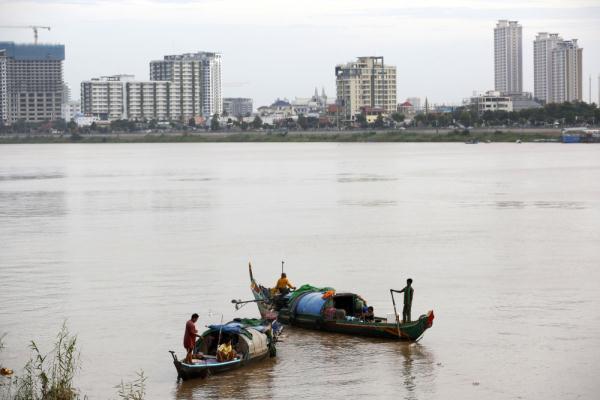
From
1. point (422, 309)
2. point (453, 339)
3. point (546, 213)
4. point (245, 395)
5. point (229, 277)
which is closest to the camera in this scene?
point (245, 395)

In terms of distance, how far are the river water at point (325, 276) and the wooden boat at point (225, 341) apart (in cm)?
23

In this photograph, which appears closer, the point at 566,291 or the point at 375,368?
the point at 375,368

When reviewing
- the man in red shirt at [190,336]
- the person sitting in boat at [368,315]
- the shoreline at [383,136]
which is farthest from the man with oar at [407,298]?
the shoreline at [383,136]

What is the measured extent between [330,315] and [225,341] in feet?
10.2

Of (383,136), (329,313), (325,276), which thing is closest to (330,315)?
(329,313)

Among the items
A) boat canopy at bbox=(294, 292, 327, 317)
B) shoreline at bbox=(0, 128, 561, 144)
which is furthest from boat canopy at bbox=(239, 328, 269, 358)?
shoreline at bbox=(0, 128, 561, 144)

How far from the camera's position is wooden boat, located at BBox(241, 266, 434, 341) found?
20406 millimetres

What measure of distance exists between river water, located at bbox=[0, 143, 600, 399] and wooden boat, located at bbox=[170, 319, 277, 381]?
0.23 metres

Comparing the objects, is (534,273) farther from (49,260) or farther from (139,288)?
(49,260)

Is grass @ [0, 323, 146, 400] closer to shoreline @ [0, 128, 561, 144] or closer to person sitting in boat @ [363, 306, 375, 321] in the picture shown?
person sitting in boat @ [363, 306, 375, 321]

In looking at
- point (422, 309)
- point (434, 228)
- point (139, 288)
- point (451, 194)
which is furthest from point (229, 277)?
point (451, 194)

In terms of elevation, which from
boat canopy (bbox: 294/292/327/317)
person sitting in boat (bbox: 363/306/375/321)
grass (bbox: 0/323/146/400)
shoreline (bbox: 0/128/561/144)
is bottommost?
grass (bbox: 0/323/146/400)

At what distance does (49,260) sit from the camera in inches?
1298

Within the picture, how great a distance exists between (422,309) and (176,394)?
26.9ft
